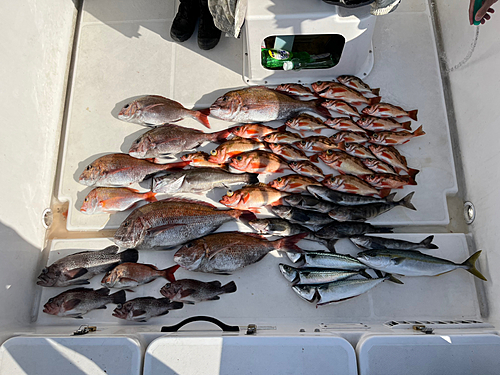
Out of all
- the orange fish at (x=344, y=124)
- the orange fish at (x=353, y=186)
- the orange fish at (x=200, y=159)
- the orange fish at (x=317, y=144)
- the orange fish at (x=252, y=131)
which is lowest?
the orange fish at (x=353, y=186)

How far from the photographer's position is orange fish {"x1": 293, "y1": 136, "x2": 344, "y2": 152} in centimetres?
257

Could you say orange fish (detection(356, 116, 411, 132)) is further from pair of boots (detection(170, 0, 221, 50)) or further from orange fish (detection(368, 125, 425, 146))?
pair of boots (detection(170, 0, 221, 50))

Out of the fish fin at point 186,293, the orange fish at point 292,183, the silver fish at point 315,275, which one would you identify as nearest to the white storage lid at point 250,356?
the fish fin at point 186,293

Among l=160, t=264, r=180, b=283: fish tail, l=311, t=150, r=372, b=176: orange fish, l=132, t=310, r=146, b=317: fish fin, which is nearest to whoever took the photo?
l=132, t=310, r=146, b=317: fish fin

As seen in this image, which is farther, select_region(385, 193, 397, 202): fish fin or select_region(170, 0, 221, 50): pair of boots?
select_region(170, 0, 221, 50): pair of boots

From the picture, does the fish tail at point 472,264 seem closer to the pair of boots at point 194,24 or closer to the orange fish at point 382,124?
the orange fish at point 382,124

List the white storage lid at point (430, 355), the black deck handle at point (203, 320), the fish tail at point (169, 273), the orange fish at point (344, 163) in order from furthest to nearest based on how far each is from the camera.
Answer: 1. the orange fish at point (344, 163)
2. the fish tail at point (169, 273)
3. the black deck handle at point (203, 320)
4. the white storage lid at point (430, 355)

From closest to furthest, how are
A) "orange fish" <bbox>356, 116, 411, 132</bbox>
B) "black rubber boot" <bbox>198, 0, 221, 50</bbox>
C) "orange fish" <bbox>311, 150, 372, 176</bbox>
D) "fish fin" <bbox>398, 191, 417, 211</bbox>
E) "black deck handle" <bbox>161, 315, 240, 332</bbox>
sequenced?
1. "black deck handle" <bbox>161, 315, 240, 332</bbox>
2. "fish fin" <bbox>398, 191, 417, 211</bbox>
3. "orange fish" <bbox>311, 150, 372, 176</bbox>
4. "orange fish" <bbox>356, 116, 411, 132</bbox>
5. "black rubber boot" <bbox>198, 0, 221, 50</bbox>

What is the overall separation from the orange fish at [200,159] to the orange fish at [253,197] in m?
0.27

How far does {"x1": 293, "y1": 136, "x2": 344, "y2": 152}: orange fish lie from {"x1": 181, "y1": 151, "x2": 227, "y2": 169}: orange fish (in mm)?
616

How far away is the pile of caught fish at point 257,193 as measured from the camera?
2270mm

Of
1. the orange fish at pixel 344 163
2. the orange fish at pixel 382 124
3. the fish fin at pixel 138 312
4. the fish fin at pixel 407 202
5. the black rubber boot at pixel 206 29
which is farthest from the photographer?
the black rubber boot at pixel 206 29

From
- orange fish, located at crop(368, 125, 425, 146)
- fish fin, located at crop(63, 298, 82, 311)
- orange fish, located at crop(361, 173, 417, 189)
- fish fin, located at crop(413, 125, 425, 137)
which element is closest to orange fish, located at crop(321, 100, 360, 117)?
orange fish, located at crop(368, 125, 425, 146)

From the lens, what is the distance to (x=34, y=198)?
2.51 m
